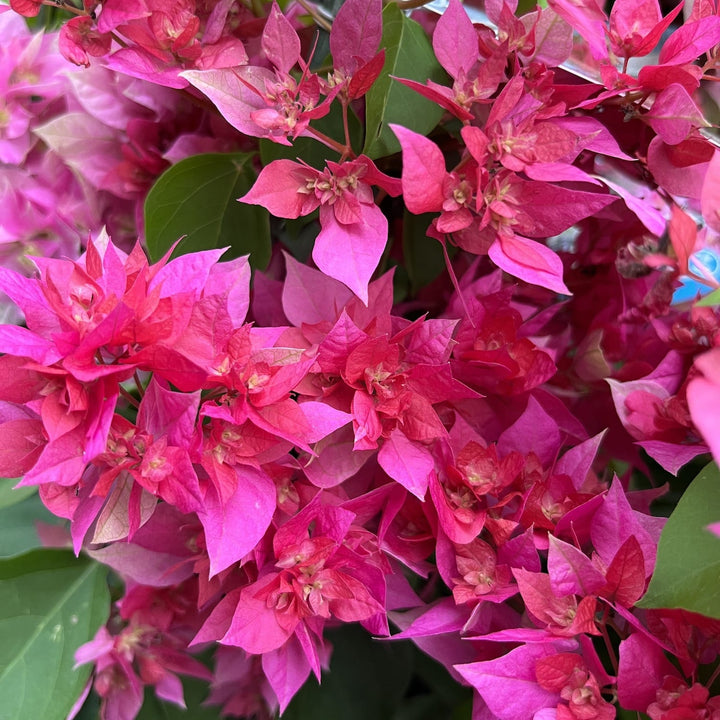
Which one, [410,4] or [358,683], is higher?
[410,4]

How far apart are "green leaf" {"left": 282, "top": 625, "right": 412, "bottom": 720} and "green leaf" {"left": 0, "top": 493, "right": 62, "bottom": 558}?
0.26m

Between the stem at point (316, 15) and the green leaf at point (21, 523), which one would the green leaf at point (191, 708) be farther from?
the stem at point (316, 15)

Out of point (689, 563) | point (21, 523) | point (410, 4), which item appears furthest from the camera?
point (21, 523)

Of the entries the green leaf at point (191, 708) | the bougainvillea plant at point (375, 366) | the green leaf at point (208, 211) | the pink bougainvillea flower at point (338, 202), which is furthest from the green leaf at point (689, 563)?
the green leaf at point (191, 708)

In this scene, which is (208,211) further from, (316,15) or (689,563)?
(689,563)

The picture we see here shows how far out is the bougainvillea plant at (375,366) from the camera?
13.3 inches

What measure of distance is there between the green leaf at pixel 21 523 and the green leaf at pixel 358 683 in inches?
10.3

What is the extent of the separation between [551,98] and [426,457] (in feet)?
0.70

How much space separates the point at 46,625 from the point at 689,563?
16.2 inches

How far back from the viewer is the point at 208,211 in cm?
49

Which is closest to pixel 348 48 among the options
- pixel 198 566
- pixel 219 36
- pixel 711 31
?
pixel 219 36

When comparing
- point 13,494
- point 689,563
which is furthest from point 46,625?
point 689,563

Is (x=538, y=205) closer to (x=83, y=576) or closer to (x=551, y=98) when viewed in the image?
(x=551, y=98)

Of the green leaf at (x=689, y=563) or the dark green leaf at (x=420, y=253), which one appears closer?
the green leaf at (x=689, y=563)
